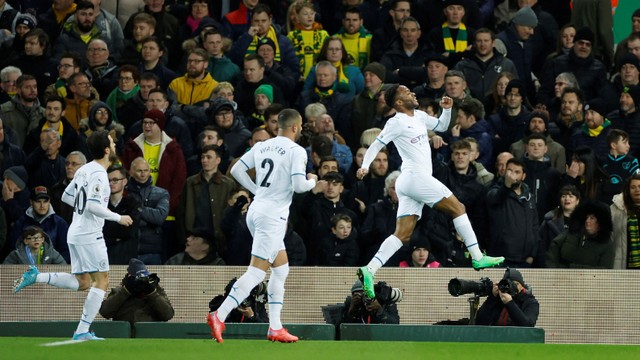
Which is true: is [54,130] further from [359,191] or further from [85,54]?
[359,191]

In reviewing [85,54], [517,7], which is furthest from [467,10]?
[85,54]

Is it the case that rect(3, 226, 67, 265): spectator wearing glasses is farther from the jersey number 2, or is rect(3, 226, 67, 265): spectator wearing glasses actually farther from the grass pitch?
the jersey number 2

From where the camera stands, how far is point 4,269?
53.5 feet

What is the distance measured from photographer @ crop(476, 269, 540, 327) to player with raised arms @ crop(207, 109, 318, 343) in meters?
2.12

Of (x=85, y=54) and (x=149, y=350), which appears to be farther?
(x=85, y=54)

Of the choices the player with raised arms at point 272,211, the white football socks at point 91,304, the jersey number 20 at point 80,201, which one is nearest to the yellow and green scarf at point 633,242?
the player with raised arms at point 272,211

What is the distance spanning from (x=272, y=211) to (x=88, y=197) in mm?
1717

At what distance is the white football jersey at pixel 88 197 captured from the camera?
44.9 ft

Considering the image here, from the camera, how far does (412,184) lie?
1448cm

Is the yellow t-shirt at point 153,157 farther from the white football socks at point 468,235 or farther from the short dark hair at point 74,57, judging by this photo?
the white football socks at point 468,235

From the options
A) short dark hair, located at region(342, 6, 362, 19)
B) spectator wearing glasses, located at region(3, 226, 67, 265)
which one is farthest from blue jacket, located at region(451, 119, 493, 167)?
spectator wearing glasses, located at region(3, 226, 67, 265)

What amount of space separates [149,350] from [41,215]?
4.17m

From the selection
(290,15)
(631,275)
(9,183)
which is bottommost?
(631,275)

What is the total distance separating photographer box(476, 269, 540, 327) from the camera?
14203mm
